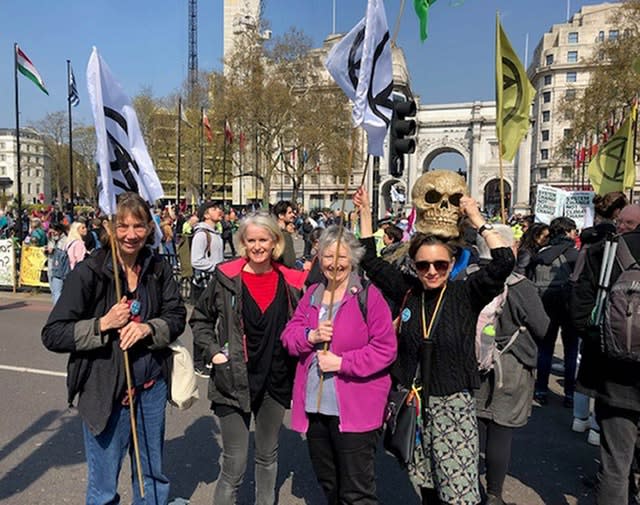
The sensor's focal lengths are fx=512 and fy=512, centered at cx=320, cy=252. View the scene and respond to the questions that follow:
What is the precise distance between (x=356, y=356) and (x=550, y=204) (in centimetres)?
1062

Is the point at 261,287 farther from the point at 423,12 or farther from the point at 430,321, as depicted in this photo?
the point at 423,12

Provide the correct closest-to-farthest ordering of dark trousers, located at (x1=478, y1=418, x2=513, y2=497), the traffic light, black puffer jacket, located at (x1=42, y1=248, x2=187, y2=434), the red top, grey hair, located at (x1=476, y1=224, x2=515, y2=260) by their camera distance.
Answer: black puffer jacket, located at (x1=42, y1=248, x2=187, y2=434)
grey hair, located at (x1=476, y1=224, x2=515, y2=260)
the red top
dark trousers, located at (x1=478, y1=418, x2=513, y2=497)
the traffic light

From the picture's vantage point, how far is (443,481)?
259cm

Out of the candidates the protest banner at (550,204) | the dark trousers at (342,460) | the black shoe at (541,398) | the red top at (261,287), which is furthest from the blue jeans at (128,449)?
the protest banner at (550,204)

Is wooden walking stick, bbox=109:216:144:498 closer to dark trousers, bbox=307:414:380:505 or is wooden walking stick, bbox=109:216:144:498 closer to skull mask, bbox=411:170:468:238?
dark trousers, bbox=307:414:380:505

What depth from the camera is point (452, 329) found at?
2.68m

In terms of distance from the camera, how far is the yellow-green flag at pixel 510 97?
4.00 meters

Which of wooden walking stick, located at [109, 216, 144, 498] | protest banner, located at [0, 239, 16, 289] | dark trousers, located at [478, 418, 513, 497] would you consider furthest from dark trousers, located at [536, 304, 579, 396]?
protest banner, located at [0, 239, 16, 289]

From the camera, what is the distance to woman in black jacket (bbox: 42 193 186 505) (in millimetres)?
2529

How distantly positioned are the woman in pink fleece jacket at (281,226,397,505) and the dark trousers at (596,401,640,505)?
1284 mm

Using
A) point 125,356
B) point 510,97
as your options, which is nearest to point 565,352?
point 510,97

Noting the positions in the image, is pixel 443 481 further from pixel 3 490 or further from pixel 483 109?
pixel 483 109

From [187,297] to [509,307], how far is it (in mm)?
9092

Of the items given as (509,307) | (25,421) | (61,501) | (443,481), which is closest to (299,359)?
(443,481)
